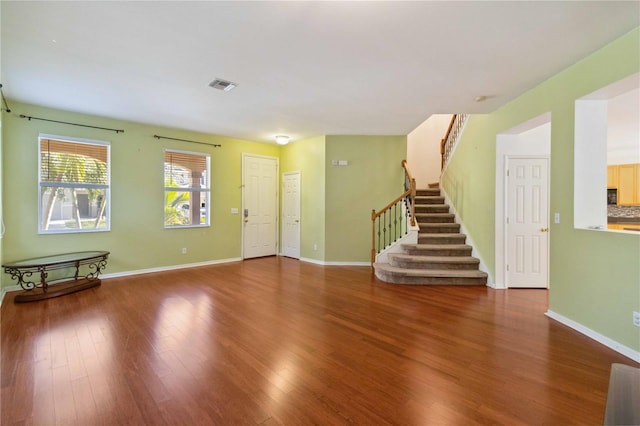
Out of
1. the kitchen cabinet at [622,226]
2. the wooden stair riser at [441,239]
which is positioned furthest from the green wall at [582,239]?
the kitchen cabinet at [622,226]

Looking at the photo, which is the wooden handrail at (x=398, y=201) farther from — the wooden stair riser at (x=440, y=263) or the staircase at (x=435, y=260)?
the wooden stair riser at (x=440, y=263)

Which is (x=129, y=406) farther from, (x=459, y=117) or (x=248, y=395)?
(x=459, y=117)

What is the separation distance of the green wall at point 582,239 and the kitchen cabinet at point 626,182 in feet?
14.2

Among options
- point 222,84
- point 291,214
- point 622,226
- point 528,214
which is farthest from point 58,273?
point 622,226

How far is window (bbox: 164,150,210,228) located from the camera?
5375mm

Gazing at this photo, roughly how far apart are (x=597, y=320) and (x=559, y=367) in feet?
2.90

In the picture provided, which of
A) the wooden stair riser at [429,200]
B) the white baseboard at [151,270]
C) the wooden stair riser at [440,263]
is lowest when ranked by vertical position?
the white baseboard at [151,270]

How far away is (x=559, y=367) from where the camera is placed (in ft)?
7.16

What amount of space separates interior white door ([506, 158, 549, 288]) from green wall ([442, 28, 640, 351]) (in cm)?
31

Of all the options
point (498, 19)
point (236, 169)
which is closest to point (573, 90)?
point (498, 19)

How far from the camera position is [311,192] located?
6211 millimetres

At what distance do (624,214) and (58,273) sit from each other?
10933 millimetres

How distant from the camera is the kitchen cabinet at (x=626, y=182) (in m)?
5.84

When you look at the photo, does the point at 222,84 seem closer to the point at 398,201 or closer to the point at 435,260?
the point at 398,201
